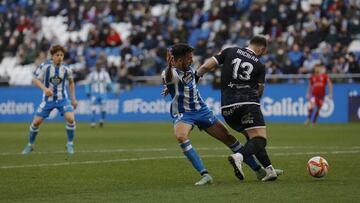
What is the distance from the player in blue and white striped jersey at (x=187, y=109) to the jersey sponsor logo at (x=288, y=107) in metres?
20.8

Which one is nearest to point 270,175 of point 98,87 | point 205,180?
point 205,180

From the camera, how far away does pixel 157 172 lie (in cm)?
1370

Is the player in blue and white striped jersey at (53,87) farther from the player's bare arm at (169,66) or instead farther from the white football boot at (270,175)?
the white football boot at (270,175)

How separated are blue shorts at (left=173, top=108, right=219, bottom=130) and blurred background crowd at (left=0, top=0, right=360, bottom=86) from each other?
20573mm

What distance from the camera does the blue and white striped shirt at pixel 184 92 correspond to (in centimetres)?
1214

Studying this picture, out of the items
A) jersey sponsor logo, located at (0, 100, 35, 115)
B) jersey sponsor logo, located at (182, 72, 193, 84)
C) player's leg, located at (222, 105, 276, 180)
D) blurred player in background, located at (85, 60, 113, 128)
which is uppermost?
jersey sponsor logo, located at (182, 72, 193, 84)

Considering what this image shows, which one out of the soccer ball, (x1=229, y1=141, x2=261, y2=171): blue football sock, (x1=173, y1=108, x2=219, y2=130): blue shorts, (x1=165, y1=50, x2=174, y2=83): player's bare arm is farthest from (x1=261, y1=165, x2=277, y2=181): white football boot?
(x1=165, y1=50, x2=174, y2=83): player's bare arm

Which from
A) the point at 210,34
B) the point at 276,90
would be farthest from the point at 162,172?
the point at 210,34

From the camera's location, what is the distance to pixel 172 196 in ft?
33.8

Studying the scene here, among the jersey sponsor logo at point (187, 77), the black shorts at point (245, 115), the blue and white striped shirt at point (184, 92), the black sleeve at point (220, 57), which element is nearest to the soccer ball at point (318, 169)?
the black shorts at point (245, 115)

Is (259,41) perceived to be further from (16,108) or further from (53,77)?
(16,108)

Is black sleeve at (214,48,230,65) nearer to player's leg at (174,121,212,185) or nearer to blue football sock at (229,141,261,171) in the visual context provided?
player's leg at (174,121,212,185)

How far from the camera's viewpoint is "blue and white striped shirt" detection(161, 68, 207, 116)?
39.8ft

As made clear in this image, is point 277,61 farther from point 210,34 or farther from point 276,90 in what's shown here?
point 210,34
